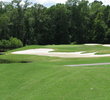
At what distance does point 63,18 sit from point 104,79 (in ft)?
226

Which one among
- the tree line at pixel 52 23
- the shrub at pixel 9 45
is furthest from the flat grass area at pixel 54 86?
the tree line at pixel 52 23

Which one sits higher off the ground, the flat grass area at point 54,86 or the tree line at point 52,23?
the tree line at point 52,23

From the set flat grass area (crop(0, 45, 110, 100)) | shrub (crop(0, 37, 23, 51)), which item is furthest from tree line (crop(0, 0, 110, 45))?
flat grass area (crop(0, 45, 110, 100))

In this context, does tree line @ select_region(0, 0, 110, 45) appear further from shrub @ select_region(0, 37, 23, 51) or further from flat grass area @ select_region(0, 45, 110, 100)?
flat grass area @ select_region(0, 45, 110, 100)

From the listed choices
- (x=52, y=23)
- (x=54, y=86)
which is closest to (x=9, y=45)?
(x=52, y=23)

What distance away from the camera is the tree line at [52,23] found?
76.6 m

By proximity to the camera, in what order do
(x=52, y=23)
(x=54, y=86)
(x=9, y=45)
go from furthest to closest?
(x=52, y=23) → (x=9, y=45) → (x=54, y=86)

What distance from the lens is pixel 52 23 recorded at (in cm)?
7831

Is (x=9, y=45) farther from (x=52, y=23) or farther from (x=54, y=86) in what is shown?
(x=54, y=86)

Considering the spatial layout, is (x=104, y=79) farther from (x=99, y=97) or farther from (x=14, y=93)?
(x=14, y=93)

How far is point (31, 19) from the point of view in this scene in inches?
3019

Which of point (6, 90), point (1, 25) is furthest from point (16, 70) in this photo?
point (1, 25)

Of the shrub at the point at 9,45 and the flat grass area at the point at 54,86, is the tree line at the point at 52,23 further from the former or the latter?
the flat grass area at the point at 54,86

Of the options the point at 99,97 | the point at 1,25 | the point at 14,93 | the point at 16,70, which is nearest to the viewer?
the point at 99,97
